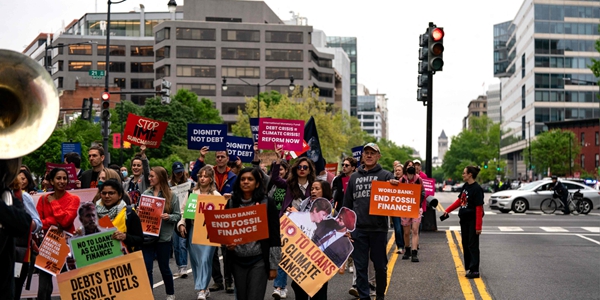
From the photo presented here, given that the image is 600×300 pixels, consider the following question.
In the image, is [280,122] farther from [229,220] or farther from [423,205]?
[229,220]

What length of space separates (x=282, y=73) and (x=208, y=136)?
95.8 metres

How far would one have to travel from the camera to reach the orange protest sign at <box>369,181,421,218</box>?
9.77 m

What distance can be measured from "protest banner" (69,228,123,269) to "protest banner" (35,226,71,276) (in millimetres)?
826

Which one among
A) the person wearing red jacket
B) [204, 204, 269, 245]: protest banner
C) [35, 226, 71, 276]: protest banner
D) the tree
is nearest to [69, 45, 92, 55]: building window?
the tree

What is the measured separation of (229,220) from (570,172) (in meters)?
82.7

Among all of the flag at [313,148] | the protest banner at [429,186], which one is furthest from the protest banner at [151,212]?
the protest banner at [429,186]

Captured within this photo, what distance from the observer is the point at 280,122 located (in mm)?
13641

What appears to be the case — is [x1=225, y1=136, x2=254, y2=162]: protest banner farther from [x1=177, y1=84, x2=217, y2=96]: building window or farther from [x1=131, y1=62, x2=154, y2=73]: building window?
[x1=131, y1=62, x2=154, y2=73]: building window

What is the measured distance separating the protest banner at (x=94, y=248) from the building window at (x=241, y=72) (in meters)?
101

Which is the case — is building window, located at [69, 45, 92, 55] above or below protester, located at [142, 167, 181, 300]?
above

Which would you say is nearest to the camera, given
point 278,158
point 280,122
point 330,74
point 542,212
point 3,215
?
point 3,215

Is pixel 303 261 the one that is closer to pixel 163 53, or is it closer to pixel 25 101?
pixel 25 101

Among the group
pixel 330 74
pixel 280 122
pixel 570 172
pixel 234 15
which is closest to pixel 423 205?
pixel 280 122

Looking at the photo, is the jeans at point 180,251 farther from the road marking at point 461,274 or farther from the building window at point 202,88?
the building window at point 202,88
